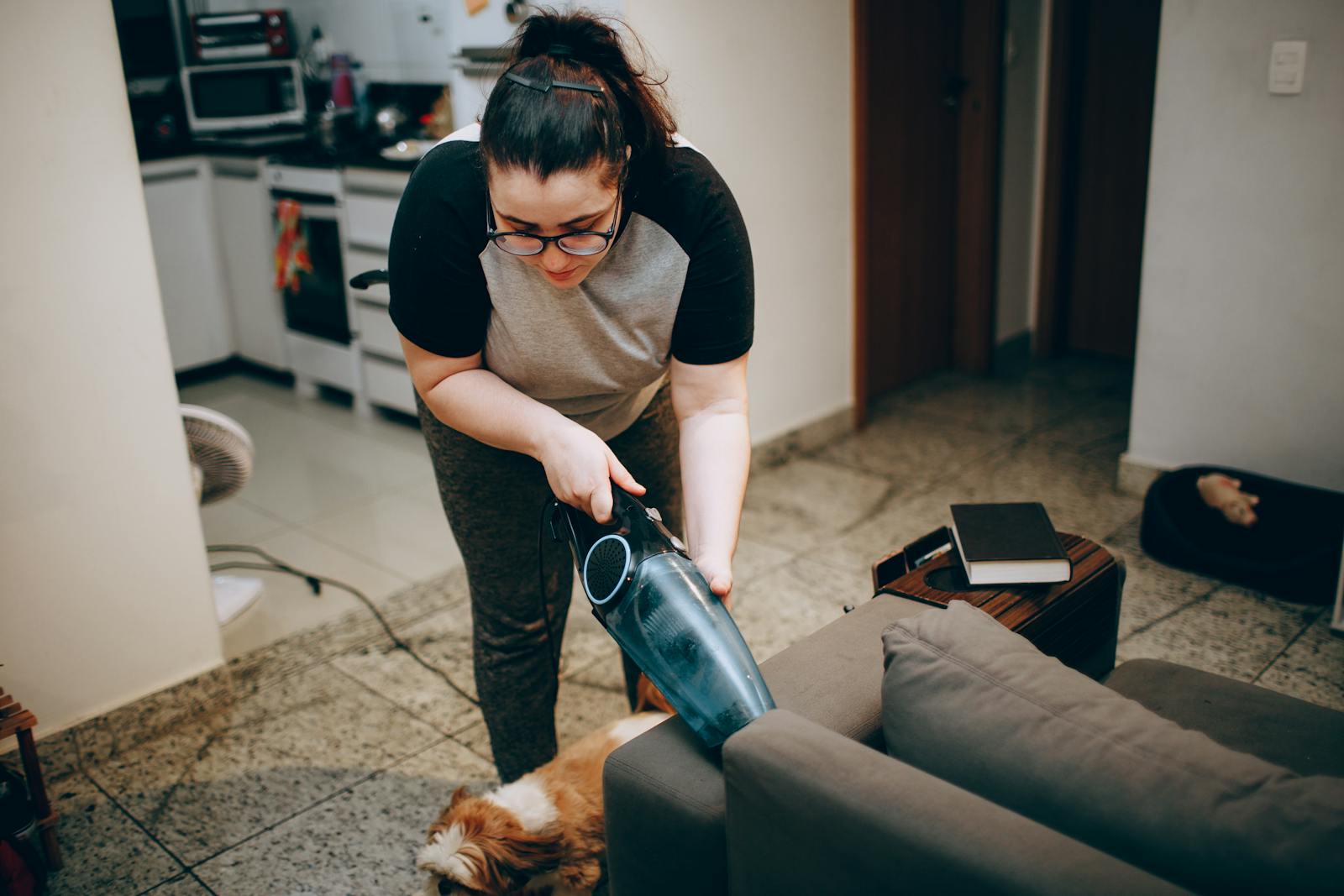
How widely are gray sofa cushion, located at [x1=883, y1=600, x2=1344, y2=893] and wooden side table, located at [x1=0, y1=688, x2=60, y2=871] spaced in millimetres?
1339

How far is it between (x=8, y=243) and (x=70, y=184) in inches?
5.4

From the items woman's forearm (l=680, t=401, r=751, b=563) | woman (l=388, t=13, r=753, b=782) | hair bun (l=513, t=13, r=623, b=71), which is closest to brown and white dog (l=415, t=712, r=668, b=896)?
woman (l=388, t=13, r=753, b=782)

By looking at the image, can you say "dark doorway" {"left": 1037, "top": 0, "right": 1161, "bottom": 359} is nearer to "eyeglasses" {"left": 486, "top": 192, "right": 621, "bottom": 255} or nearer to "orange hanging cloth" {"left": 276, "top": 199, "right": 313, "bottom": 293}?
"orange hanging cloth" {"left": 276, "top": 199, "right": 313, "bottom": 293}

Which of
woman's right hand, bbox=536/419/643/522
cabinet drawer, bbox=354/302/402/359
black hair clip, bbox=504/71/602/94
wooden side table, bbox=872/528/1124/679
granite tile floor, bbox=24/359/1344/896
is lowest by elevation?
granite tile floor, bbox=24/359/1344/896

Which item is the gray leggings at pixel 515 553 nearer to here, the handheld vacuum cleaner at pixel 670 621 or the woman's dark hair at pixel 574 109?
the handheld vacuum cleaner at pixel 670 621

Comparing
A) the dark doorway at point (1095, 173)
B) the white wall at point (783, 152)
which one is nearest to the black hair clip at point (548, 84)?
the white wall at point (783, 152)

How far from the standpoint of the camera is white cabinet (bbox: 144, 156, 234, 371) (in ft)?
13.5

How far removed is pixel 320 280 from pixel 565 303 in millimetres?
2797

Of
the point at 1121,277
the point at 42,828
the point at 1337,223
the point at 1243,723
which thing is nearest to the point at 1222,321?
the point at 1337,223

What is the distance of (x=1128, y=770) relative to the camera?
0.93m

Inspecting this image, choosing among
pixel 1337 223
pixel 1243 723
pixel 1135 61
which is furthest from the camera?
pixel 1135 61

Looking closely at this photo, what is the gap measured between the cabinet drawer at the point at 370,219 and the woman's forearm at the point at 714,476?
90.4 inches

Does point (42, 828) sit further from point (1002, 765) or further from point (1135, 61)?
point (1135, 61)

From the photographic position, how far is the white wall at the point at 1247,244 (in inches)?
100
